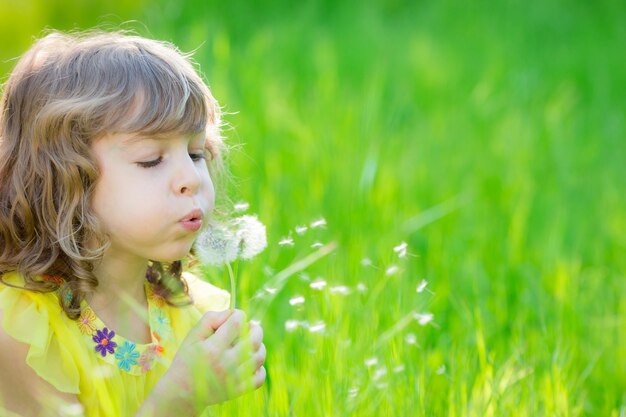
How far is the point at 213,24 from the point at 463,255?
6.88 ft

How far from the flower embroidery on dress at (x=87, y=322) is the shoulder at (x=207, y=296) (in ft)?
1.04

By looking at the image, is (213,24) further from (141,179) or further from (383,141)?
(141,179)

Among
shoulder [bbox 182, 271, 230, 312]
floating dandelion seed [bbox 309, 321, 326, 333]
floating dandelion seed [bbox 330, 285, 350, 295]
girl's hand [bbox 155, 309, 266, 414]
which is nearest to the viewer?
girl's hand [bbox 155, 309, 266, 414]

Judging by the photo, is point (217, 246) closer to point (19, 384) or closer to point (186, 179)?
point (186, 179)

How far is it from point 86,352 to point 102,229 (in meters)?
0.25

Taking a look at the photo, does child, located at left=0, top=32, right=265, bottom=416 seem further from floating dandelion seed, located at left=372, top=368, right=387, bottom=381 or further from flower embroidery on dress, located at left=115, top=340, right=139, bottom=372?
floating dandelion seed, located at left=372, top=368, right=387, bottom=381

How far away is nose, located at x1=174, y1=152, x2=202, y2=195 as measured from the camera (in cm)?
201

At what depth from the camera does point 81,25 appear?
5207 mm

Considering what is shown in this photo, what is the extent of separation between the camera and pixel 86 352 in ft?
6.83

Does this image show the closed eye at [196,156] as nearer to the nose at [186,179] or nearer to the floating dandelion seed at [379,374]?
the nose at [186,179]

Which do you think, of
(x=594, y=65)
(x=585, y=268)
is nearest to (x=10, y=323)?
(x=585, y=268)

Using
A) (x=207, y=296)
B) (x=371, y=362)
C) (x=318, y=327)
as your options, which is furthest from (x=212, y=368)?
(x=207, y=296)

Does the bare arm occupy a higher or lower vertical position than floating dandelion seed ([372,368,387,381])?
higher

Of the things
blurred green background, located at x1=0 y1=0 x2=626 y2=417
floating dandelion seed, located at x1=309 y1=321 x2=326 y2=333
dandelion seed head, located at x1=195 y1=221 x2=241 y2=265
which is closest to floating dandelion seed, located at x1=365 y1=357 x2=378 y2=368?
blurred green background, located at x1=0 y1=0 x2=626 y2=417
